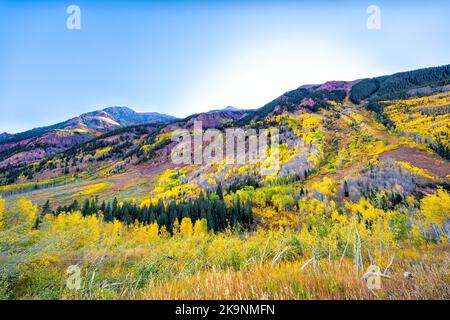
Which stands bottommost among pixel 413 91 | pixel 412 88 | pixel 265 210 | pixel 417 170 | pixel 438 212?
pixel 265 210

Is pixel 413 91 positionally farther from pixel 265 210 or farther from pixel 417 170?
pixel 265 210

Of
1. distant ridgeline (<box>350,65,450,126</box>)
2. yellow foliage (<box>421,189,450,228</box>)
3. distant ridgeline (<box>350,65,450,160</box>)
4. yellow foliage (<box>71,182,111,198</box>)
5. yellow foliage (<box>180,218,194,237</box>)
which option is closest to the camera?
yellow foliage (<box>421,189,450,228</box>)

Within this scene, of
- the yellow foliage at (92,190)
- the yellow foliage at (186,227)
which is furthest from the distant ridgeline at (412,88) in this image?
the yellow foliage at (92,190)

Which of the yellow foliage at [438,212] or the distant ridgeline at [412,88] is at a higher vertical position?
the distant ridgeline at [412,88]

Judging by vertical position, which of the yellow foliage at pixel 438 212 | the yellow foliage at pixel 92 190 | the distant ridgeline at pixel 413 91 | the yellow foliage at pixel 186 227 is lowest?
the yellow foliage at pixel 186 227

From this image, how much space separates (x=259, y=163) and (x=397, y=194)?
198 ft

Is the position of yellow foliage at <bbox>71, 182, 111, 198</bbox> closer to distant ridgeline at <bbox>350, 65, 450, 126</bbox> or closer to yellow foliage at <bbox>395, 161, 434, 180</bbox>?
yellow foliage at <bbox>395, 161, 434, 180</bbox>

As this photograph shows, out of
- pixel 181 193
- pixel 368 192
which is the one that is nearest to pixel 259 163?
pixel 181 193

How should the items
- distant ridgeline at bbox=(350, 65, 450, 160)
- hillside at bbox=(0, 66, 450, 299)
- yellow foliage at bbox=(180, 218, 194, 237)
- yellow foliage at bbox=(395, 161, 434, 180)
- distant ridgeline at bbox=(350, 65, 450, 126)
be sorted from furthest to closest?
1. distant ridgeline at bbox=(350, 65, 450, 126)
2. distant ridgeline at bbox=(350, 65, 450, 160)
3. yellow foliage at bbox=(395, 161, 434, 180)
4. yellow foliage at bbox=(180, 218, 194, 237)
5. hillside at bbox=(0, 66, 450, 299)

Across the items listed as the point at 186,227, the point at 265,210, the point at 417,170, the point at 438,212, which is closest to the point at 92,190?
the point at 186,227

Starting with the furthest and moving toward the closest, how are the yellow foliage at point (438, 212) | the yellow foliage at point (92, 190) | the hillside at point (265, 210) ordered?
the yellow foliage at point (92, 190), the yellow foliage at point (438, 212), the hillside at point (265, 210)

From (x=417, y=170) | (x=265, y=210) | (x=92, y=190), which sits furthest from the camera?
(x=92, y=190)

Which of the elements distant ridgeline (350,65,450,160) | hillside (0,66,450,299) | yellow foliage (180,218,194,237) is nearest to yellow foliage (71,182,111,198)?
hillside (0,66,450,299)

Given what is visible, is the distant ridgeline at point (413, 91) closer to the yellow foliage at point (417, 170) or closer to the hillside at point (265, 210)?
the hillside at point (265, 210)
